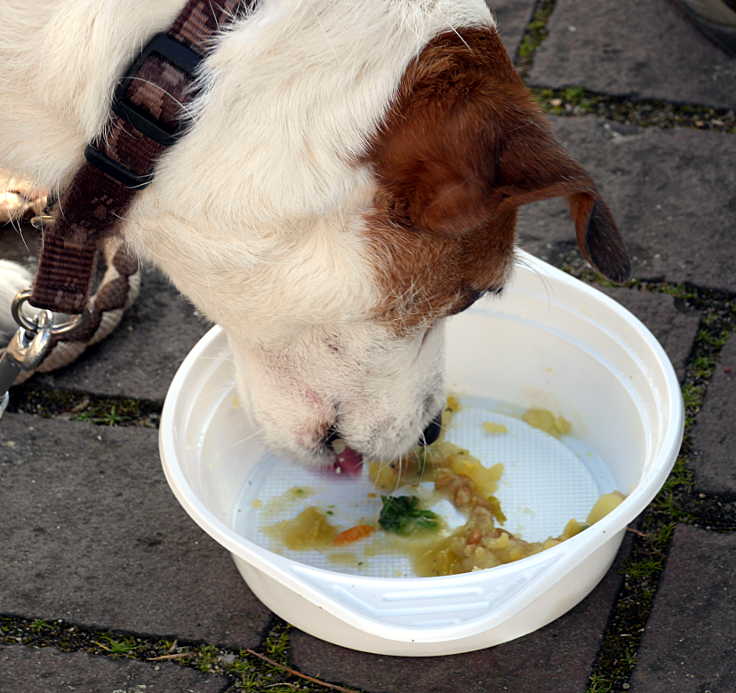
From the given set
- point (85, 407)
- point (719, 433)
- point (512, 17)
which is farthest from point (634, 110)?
point (85, 407)

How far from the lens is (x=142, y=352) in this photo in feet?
9.28

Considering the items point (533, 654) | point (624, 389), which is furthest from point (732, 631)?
point (624, 389)

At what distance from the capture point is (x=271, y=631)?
7.09 feet

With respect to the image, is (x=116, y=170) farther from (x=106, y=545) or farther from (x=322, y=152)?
(x=106, y=545)

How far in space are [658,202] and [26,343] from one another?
6.11ft

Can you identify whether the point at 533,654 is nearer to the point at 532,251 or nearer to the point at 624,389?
the point at 624,389

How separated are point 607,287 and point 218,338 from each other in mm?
1114

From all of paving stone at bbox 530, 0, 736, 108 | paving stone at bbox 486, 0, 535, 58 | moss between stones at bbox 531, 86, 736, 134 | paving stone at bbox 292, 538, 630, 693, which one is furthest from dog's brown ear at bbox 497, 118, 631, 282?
paving stone at bbox 486, 0, 535, 58

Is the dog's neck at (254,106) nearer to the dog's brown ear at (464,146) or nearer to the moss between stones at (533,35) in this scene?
the dog's brown ear at (464,146)

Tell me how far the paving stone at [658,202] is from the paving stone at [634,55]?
0.21 metres

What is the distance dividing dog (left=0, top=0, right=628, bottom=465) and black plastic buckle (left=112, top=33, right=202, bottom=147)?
0.02m

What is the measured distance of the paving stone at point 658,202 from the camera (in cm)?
301

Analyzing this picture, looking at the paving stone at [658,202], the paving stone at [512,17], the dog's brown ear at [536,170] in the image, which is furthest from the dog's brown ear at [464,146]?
the paving stone at [512,17]

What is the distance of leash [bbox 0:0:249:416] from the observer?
1592mm
